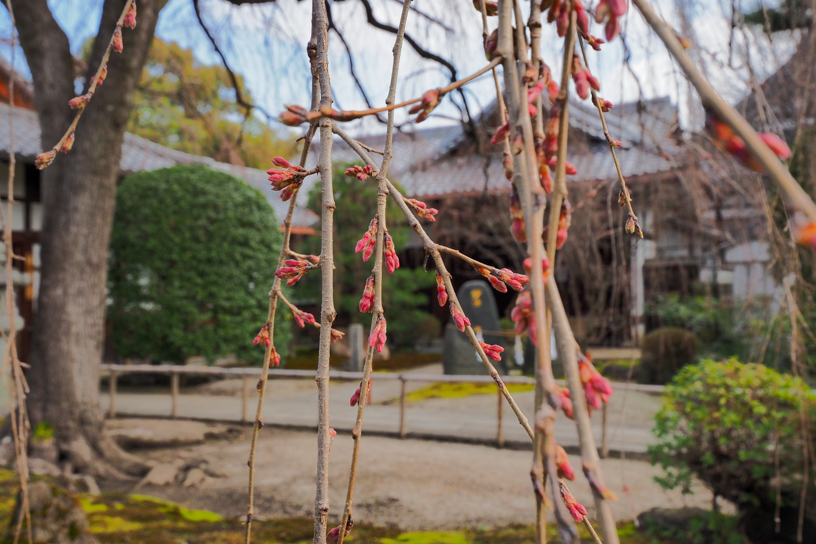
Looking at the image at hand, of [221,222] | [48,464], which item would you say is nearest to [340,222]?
[221,222]

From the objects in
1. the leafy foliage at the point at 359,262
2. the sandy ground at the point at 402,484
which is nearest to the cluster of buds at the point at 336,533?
the sandy ground at the point at 402,484

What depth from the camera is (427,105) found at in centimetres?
40

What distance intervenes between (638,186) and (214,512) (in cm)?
578

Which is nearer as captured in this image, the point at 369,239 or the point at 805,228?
the point at 805,228

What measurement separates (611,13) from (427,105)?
12 centimetres

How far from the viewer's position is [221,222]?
26.1ft

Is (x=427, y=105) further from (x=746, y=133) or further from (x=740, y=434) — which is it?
(x=740, y=434)

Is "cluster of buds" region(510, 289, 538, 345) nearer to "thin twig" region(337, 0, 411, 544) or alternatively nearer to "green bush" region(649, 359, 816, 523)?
"thin twig" region(337, 0, 411, 544)

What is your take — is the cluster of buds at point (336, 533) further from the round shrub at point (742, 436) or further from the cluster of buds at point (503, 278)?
the round shrub at point (742, 436)

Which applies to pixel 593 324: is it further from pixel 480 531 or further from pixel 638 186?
pixel 480 531

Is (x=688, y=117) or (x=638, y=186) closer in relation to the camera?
(x=688, y=117)

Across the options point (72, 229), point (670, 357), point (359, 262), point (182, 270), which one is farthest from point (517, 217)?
point (359, 262)

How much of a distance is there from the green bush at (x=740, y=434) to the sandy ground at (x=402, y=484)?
0.33 metres

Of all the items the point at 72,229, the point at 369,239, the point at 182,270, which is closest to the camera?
the point at 369,239
